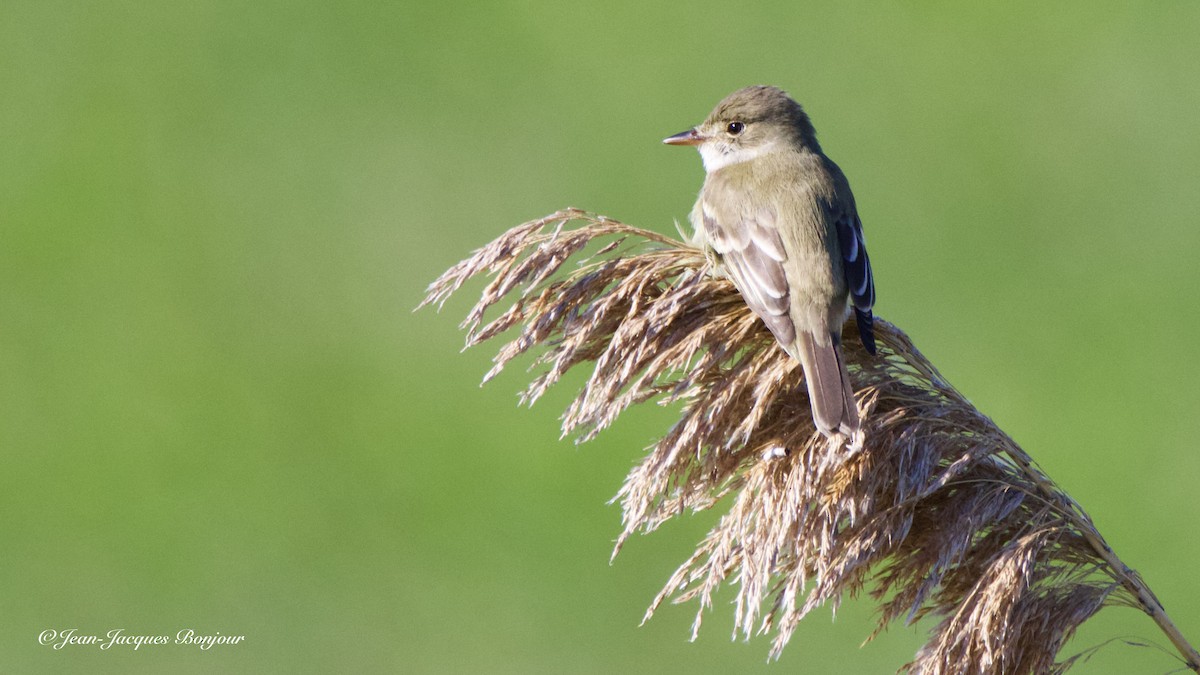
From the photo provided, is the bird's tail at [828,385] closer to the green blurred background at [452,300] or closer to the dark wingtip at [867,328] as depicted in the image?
the dark wingtip at [867,328]

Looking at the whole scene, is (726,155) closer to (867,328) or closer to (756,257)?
(756,257)

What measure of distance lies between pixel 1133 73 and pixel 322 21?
626 cm

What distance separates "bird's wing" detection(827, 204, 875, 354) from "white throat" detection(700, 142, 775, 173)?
0.66m

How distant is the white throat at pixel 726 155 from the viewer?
5137 mm

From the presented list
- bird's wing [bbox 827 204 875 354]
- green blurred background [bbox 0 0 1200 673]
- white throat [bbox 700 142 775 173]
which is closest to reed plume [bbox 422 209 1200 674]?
bird's wing [bbox 827 204 875 354]

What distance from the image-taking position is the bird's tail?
327 centimetres

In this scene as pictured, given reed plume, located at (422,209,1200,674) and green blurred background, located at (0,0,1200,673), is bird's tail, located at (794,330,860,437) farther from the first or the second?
green blurred background, located at (0,0,1200,673)

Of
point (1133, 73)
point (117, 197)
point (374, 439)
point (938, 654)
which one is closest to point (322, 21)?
point (117, 197)

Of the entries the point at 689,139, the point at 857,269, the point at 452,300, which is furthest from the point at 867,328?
the point at 452,300

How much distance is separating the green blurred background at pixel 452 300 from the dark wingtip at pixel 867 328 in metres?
4.37

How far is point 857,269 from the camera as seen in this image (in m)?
4.25

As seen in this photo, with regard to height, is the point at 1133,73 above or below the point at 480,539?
above

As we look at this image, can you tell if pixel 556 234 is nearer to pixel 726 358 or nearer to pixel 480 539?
pixel 726 358

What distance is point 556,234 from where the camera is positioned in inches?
140
